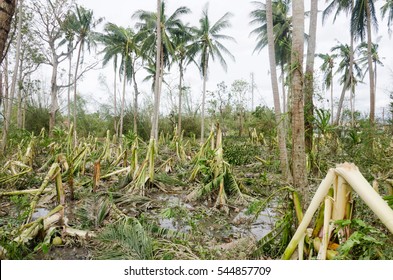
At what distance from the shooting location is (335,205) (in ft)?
6.75

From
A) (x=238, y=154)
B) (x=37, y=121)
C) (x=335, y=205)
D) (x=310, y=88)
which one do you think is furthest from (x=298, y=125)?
(x=37, y=121)

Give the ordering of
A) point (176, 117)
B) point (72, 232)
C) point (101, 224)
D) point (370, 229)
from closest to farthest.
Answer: point (370, 229) → point (72, 232) → point (101, 224) → point (176, 117)

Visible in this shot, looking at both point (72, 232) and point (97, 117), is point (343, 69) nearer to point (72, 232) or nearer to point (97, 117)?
point (97, 117)

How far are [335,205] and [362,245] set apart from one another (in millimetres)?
421

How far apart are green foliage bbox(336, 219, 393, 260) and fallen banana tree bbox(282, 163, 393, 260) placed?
0.09 m

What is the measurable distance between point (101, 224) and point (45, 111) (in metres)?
18.4

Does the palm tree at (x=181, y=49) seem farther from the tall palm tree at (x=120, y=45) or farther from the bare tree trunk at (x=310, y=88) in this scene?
the bare tree trunk at (x=310, y=88)

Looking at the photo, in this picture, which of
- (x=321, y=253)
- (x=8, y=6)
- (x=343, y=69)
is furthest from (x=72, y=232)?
(x=343, y=69)

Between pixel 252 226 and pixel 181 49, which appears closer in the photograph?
pixel 252 226

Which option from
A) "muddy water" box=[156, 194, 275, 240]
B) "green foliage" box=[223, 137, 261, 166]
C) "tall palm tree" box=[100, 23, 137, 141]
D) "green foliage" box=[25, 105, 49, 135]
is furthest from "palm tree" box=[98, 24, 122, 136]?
"muddy water" box=[156, 194, 275, 240]

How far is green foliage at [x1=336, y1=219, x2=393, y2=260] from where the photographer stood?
1955 mm

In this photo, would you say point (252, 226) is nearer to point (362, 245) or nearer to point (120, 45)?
point (362, 245)

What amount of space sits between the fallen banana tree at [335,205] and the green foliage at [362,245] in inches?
3.5

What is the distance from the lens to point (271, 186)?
7.78 m
